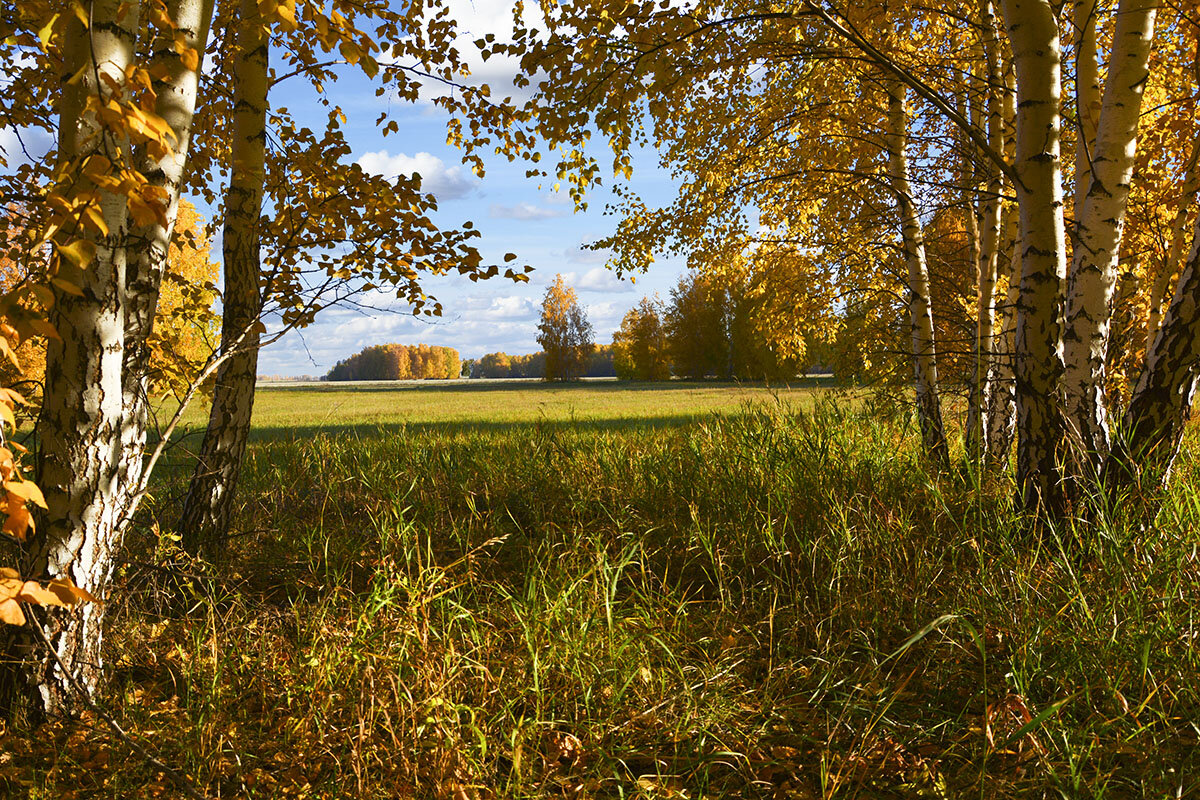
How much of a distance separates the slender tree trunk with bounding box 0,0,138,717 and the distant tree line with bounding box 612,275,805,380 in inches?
1418

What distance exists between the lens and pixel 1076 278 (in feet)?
12.8

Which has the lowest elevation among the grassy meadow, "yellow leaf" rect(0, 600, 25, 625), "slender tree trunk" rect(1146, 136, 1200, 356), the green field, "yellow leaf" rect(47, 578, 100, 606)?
the grassy meadow

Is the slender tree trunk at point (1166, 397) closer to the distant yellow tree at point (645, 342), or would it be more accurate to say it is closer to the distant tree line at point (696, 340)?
the distant tree line at point (696, 340)

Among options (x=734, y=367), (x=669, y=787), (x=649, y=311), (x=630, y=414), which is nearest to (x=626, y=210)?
(x=669, y=787)

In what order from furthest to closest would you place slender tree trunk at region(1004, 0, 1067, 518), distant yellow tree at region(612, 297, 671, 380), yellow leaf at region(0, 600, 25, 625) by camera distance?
distant yellow tree at region(612, 297, 671, 380) < slender tree trunk at region(1004, 0, 1067, 518) < yellow leaf at region(0, 600, 25, 625)

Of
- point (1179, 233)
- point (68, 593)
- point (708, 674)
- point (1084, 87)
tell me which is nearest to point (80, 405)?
point (68, 593)

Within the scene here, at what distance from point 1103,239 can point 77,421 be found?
524cm

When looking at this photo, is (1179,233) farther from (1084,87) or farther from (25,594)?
(25,594)

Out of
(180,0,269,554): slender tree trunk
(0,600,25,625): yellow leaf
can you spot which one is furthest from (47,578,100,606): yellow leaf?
Answer: (180,0,269,554): slender tree trunk

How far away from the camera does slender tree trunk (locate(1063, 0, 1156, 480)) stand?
12.5ft

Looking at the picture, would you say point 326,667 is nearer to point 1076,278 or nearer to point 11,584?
point 11,584

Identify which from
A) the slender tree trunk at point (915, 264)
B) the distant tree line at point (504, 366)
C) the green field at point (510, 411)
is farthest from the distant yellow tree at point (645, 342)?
the distant tree line at point (504, 366)

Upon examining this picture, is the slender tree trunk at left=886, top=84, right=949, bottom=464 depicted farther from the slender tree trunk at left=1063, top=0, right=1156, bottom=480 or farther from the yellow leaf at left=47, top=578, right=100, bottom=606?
the yellow leaf at left=47, top=578, right=100, bottom=606

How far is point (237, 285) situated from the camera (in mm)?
4473
